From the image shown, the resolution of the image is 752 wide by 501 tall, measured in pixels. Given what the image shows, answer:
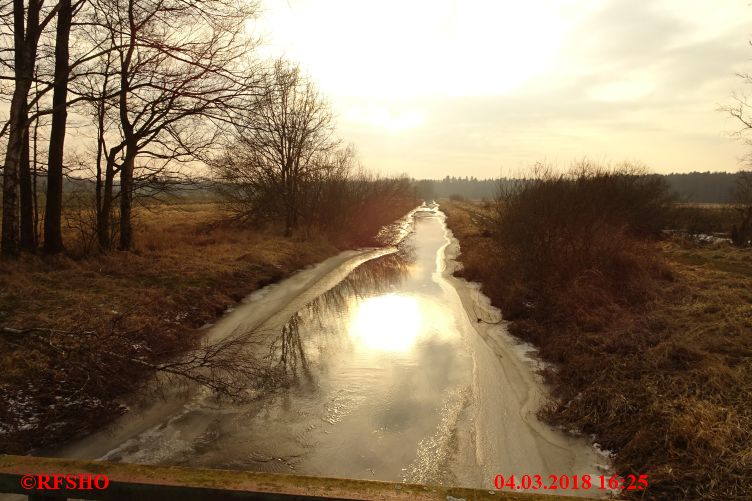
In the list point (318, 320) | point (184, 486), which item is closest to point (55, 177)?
point (318, 320)

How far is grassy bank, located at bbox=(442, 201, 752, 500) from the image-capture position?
452 centimetres

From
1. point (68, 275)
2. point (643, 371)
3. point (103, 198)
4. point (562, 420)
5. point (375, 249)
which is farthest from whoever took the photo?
point (375, 249)

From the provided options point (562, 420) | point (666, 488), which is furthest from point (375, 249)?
point (666, 488)

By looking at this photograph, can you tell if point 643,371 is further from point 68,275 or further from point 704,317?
point 68,275

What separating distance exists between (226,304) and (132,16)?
21.8ft

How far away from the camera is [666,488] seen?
434cm

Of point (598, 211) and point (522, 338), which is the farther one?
point (598, 211)

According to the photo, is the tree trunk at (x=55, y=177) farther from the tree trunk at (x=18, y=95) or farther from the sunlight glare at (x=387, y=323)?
the sunlight glare at (x=387, y=323)

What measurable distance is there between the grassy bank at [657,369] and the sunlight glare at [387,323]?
7.96 feet

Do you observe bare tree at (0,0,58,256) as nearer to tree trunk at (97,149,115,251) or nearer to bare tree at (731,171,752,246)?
tree trunk at (97,149,115,251)

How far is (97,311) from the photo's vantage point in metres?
8.27

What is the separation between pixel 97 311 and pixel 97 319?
0.64 m

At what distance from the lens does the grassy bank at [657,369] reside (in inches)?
178

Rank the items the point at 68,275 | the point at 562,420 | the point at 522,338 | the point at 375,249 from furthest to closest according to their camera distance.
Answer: the point at 375,249 < the point at 68,275 < the point at 522,338 < the point at 562,420
